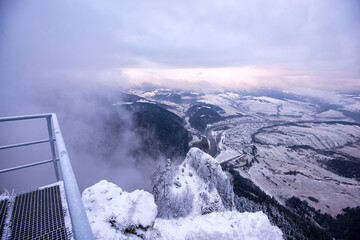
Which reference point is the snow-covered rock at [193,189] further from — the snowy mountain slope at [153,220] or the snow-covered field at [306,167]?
the snow-covered field at [306,167]

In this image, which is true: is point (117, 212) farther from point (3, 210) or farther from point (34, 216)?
point (34, 216)

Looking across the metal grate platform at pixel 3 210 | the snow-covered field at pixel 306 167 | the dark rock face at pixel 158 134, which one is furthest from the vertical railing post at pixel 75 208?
the dark rock face at pixel 158 134

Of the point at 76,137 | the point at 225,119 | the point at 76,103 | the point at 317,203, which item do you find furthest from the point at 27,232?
the point at 225,119

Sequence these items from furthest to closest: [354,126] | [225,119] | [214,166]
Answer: [225,119], [354,126], [214,166]

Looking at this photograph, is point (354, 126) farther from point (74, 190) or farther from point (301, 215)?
point (74, 190)

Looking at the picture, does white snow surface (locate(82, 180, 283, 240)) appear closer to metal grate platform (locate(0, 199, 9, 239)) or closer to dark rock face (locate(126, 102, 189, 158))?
metal grate platform (locate(0, 199, 9, 239))
